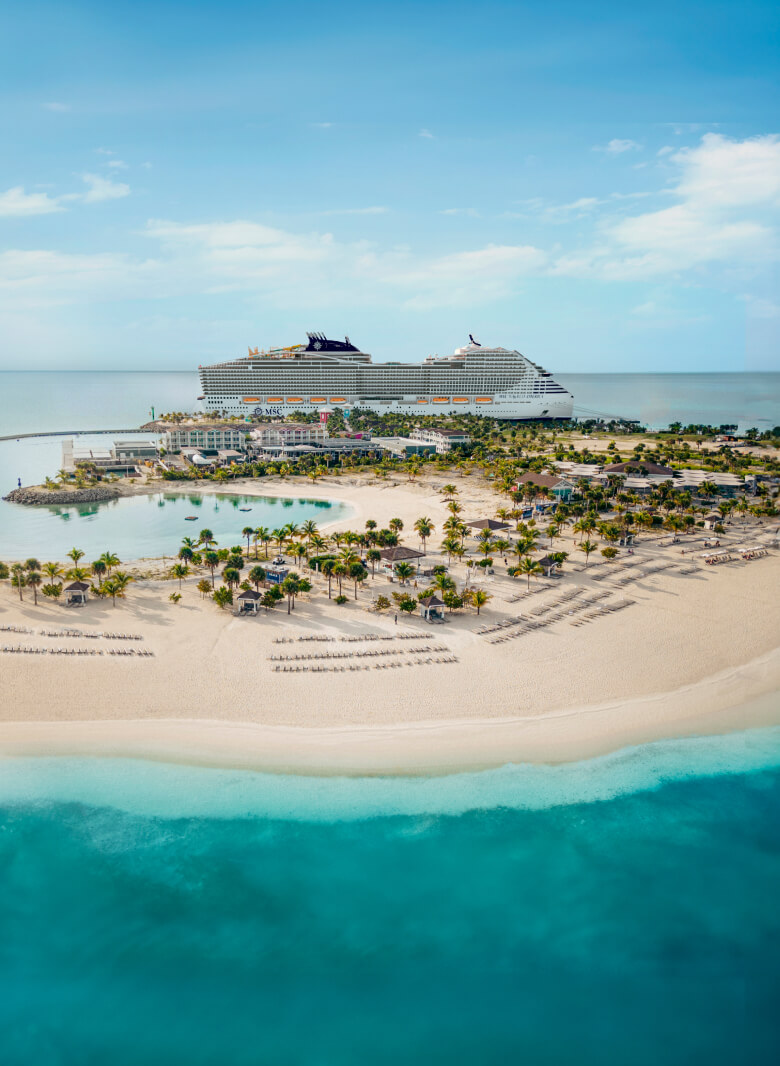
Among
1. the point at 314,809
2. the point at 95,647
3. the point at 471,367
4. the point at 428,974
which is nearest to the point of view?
the point at 428,974

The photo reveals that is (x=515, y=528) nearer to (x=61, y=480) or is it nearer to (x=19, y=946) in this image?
(x=19, y=946)

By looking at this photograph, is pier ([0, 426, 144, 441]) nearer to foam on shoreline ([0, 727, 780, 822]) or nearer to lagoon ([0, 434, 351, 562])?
lagoon ([0, 434, 351, 562])

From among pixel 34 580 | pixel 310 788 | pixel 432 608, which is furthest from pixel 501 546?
pixel 34 580

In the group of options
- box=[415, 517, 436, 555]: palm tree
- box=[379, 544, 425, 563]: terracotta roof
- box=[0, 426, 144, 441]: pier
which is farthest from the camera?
box=[0, 426, 144, 441]: pier

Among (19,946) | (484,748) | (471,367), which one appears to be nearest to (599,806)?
(484,748)

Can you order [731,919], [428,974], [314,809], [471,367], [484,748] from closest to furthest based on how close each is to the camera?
[428,974]
[731,919]
[314,809]
[484,748]
[471,367]

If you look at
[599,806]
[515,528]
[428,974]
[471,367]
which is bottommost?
[428,974]

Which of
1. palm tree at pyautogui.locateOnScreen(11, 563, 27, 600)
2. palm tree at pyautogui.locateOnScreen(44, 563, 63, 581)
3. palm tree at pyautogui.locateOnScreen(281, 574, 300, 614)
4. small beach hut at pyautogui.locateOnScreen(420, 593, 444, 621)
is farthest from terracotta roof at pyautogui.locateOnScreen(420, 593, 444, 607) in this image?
palm tree at pyautogui.locateOnScreen(11, 563, 27, 600)
